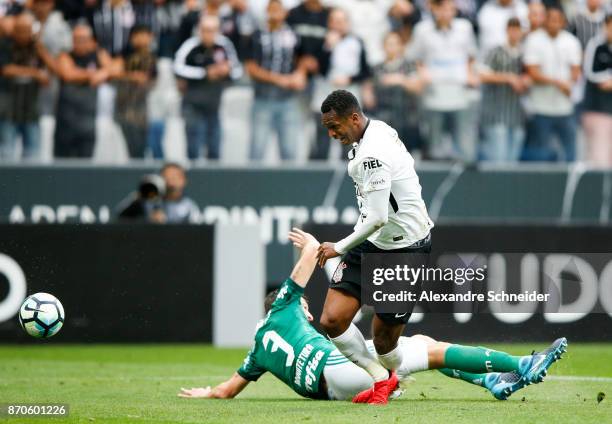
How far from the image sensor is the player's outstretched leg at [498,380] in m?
9.26

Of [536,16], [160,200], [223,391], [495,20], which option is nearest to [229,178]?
[160,200]

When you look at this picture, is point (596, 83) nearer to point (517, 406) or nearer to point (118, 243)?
point (118, 243)

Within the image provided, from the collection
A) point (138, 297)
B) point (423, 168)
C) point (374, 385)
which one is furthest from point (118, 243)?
point (374, 385)

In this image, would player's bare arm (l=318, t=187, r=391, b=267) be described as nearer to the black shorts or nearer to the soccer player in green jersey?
the soccer player in green jersey

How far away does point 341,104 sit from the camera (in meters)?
9.22

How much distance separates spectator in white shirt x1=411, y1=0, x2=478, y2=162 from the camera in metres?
16.9

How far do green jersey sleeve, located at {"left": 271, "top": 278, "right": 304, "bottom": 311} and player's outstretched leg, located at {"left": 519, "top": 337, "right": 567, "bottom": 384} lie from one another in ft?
5.74

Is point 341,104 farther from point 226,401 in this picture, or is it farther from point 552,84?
point 552,84

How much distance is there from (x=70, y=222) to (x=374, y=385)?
24.2 feet

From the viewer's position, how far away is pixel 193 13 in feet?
55.1

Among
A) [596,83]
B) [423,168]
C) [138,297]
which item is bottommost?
[138,297]

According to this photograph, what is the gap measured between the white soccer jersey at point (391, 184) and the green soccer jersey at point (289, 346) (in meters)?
0.80

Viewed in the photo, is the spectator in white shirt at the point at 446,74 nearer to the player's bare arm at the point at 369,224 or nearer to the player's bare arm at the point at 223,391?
the player's bare arm at the point at 223,391

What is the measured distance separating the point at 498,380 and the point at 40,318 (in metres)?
3.66
